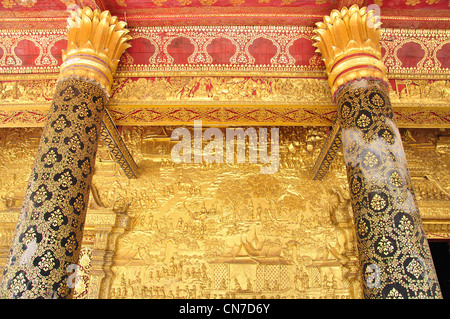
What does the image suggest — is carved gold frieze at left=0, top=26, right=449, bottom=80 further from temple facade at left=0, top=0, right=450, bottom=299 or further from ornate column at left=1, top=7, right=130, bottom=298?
ornate column at left=1, top=7, right=130, bottom=298

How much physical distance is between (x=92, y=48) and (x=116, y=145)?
1.54 metres

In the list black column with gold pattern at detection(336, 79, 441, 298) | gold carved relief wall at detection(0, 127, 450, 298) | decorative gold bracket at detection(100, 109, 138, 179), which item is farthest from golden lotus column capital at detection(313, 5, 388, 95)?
decorative gold bracket at detection(100, 109, 138, 179)

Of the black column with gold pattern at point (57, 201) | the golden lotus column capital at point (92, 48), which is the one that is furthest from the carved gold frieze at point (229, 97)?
the black column with gold pattern at point (57, 201)

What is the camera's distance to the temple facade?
2949 millimetres

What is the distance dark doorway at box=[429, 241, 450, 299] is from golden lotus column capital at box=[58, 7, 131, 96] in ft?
20.2

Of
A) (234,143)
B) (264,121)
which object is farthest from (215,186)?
(264,121)

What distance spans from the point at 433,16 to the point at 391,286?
3.70 metres

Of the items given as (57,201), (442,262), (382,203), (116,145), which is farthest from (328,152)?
(57,201)

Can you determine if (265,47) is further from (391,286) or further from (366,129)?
(391,286)

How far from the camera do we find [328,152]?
5.07 meters

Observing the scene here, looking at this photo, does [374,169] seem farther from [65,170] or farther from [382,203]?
[65,170]

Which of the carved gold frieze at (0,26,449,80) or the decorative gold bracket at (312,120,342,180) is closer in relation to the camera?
the carved gold frieze at (0,26,449,80)

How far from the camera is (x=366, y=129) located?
3.25 m
